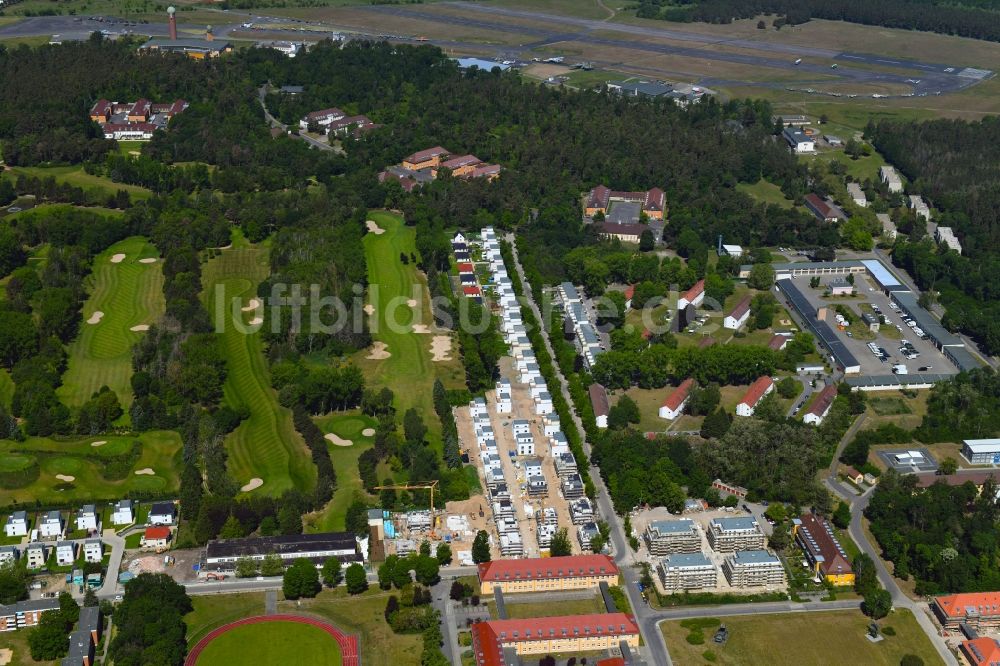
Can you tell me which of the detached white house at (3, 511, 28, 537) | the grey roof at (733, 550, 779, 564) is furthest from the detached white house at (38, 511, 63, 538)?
the grey roof at (733, 550, 779, 564)

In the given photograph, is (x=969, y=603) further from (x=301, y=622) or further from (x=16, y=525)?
(x=16, y=525)

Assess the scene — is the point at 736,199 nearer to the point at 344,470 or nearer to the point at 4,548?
the point at 344,470

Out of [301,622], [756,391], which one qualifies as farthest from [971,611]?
[301,622]

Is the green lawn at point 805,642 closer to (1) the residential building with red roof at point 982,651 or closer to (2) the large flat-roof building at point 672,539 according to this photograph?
(1) the residential building with red roof at point 982,651

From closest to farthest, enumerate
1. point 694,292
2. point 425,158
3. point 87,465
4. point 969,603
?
point 969,603 < point 87,465 < point 694,292 < point 425,158

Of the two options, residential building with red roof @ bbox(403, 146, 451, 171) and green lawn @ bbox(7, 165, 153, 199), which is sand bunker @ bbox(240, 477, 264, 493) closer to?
green lawn @ bbox(7, 165, 153, 199)
